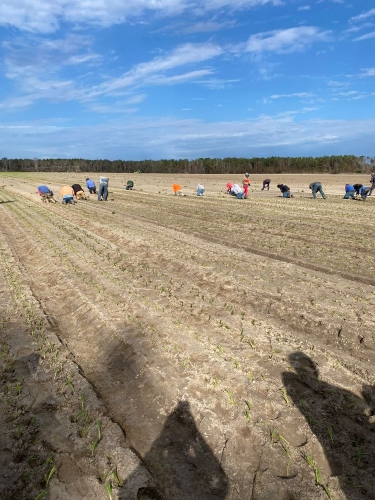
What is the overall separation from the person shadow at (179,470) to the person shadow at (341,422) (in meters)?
0.94

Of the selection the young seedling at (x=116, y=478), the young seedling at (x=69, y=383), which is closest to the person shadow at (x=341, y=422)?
the young seedling at (x=116, y=478)

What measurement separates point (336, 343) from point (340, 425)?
1562mm

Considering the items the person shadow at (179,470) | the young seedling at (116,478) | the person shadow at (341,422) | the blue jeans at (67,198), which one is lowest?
the person shadow at (179,470)

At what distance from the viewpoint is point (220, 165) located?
279 feet

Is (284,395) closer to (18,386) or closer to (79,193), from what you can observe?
(18,386)

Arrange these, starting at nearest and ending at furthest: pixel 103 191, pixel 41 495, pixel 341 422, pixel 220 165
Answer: pixel 41 495 → pixel 341 422 → pixel 103 191 → pixel 220 165

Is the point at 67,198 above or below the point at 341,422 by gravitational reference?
above

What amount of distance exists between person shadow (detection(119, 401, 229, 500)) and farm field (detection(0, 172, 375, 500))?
1 cm

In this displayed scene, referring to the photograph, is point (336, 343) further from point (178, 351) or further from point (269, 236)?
point (269, 236)

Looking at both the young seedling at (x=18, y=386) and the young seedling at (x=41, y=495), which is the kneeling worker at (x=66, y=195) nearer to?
the young seedling at (x=18, y=386)

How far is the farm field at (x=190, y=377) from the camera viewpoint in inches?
112

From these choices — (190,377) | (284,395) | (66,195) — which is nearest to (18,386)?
(190,377)

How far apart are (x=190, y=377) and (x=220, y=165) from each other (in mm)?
84253

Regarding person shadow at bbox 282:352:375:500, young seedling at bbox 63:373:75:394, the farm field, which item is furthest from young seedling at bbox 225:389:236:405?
young seedling at bbox 63:373:75:394
